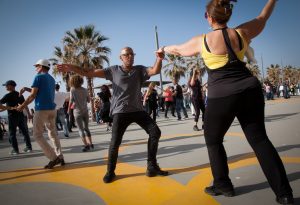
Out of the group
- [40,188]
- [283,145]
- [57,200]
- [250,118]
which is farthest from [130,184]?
[283,145]

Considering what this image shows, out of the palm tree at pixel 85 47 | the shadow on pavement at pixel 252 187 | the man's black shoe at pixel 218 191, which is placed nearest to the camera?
the man's black shoe at pixel 218 191

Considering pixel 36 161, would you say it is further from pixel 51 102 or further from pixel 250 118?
pixel 250 118

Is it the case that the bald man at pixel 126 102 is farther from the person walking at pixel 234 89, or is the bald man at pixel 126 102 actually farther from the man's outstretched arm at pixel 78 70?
the person walking at pixel 234 89

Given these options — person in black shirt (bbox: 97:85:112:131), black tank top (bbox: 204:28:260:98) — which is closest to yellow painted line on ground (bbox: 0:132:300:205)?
black tank top (bbox: 204:28:260:98)

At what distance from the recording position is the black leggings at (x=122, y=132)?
418cm

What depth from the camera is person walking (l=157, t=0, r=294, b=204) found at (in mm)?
2791

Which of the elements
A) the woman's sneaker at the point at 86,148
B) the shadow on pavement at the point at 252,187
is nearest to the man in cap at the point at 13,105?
the woman's sneaker at the point at 86,148

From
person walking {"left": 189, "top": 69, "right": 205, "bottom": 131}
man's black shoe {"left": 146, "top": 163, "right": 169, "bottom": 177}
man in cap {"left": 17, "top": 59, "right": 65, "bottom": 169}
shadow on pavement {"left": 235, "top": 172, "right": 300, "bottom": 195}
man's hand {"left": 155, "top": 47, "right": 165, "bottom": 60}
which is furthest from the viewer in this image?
person walking {"left": 189, "top": 69, "right": 205, "bottom": 131}

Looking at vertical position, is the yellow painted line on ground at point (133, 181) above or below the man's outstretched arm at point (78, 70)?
below

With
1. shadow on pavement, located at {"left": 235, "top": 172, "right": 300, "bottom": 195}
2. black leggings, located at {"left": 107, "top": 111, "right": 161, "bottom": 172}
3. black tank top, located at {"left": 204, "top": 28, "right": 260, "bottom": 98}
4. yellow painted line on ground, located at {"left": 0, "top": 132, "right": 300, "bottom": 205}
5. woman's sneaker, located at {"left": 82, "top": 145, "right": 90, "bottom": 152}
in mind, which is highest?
black tank top, located at {"left": 204, "top": 28, "right": 260, "bottom": 98}

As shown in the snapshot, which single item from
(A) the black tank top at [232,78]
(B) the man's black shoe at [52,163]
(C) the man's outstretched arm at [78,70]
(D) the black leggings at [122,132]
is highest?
(C) the man's outstretched arm at [78,70]

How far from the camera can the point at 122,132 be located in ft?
13.9

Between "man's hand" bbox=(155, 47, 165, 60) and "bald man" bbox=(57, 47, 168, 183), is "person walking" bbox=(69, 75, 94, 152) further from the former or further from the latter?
"man's hand" bbox=(155, 47, 165, 60)

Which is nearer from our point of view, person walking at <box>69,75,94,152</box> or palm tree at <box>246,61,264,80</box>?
palm tree at <box>246,61,264,80</box>
